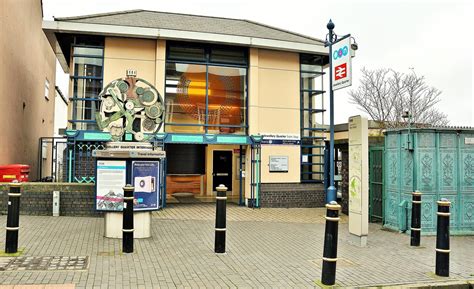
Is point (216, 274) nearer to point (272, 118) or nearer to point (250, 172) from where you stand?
point (250, 172)

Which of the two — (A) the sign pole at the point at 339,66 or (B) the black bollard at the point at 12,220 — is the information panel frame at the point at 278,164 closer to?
(A) the sign pole at the point at 339,66

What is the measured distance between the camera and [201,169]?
19.0 m

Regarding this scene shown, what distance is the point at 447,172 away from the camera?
35.1 feet

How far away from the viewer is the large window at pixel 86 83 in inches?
582

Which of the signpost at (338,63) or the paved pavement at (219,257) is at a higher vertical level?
the signpost at (338,63)

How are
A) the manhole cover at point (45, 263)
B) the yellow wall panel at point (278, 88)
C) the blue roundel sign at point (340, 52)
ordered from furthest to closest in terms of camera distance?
the yellow wall panel at point (278, 88), the blue roundel sign at point (340, 52), the manhole cover at point (45, 263)

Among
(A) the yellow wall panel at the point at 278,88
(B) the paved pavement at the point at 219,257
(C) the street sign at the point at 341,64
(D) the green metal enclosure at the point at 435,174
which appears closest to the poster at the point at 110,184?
(B) the paved pavement at the point at 219,257

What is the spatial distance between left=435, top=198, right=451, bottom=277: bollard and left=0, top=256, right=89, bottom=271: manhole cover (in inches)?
224

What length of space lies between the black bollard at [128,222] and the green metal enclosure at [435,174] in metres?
6.86

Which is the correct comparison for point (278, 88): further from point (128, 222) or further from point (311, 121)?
point (128, 222)

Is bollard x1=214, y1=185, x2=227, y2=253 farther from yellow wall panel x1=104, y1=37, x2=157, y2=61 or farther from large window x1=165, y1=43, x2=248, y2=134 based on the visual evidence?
yellow wall panel x1=104, y1=37, x2=157, y2=61

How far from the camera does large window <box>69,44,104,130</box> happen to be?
48.5ft

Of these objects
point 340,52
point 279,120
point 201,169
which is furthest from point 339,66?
point 201,169

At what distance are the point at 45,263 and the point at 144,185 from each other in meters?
2.74
